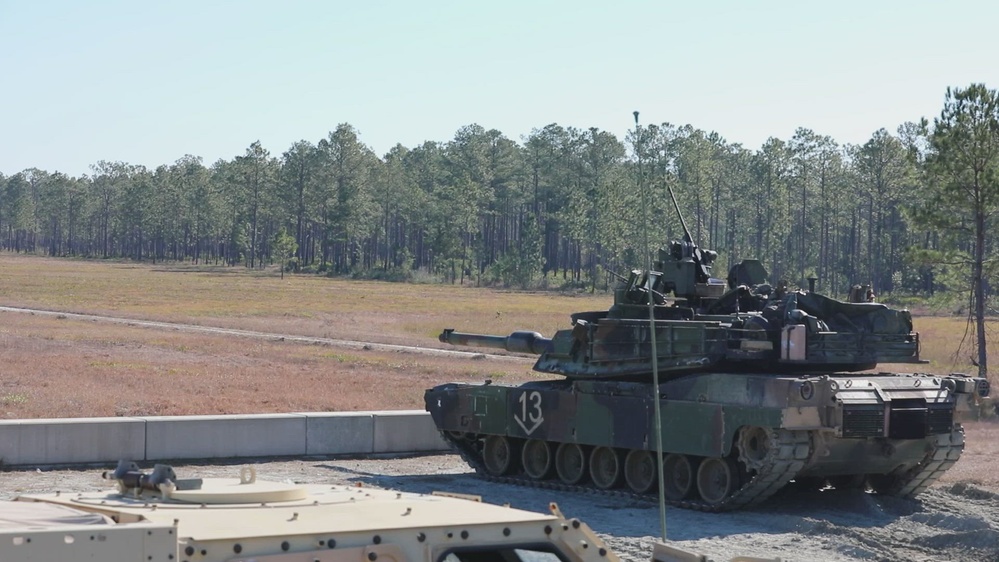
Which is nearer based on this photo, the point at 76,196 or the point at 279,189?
the point at 279,189

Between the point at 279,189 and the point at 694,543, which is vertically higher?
the point at 279,189

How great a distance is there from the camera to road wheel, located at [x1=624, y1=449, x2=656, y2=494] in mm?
18328

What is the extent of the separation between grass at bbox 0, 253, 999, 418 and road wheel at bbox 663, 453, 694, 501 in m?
9.92

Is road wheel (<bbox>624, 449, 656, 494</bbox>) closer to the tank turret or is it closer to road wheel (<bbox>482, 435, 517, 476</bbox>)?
the tank turret

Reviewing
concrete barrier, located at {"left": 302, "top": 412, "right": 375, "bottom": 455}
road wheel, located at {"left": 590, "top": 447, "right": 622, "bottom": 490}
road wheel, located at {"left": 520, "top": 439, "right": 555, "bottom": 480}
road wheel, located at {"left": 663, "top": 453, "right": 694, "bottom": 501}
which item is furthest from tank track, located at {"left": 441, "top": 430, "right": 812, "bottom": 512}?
concrete barrier, located at {"left": 302, "top": 412, "right": 375, "bottom": 455}

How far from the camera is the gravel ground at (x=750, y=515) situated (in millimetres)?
14867

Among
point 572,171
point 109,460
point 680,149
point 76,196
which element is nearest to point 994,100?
point 109,460

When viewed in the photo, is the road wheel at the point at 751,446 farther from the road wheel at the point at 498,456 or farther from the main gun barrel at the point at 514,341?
the road wheel at the point at 498,456

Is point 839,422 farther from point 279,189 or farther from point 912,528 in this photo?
point 279,189

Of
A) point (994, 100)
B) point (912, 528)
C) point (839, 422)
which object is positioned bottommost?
point (912, 528)

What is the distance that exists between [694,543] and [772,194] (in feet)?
296

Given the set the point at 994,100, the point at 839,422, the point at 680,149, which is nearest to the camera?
the point at 839,422

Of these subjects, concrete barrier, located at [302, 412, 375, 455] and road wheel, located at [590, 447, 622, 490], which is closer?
road wheel, located at [590, 447, 622, 490]

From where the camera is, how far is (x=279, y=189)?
13162cm
